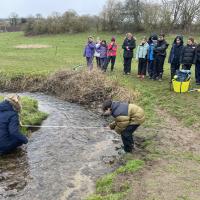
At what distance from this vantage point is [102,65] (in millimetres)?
22812

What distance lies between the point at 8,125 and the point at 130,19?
38.5 m

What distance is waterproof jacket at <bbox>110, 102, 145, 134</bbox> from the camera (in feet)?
36.9

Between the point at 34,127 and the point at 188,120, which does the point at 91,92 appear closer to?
the point at 34,127

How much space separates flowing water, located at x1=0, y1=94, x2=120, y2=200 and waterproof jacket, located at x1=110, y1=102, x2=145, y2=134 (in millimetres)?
1082

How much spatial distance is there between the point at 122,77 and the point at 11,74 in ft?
19.6

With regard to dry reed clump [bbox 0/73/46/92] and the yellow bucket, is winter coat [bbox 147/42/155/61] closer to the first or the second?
the yellow bucket

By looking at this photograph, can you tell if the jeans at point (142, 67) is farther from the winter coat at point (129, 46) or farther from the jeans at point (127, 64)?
the jeans at point (127, 64)

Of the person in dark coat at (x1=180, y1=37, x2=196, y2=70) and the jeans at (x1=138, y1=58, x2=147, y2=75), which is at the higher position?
the person in dark coat at (x1=180, y1=37, x2=196, y2=70)

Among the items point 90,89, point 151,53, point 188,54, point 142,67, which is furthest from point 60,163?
point 142,67

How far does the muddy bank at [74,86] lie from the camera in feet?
59.9

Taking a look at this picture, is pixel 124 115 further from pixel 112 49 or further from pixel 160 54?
pixel 112 49

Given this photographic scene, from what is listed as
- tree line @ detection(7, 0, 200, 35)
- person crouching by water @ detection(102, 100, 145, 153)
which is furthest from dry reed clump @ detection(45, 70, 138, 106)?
tree line @ detection(7, 0, 200, 35)

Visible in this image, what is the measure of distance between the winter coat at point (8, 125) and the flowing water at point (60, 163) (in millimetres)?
631

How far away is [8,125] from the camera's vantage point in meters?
11.4
